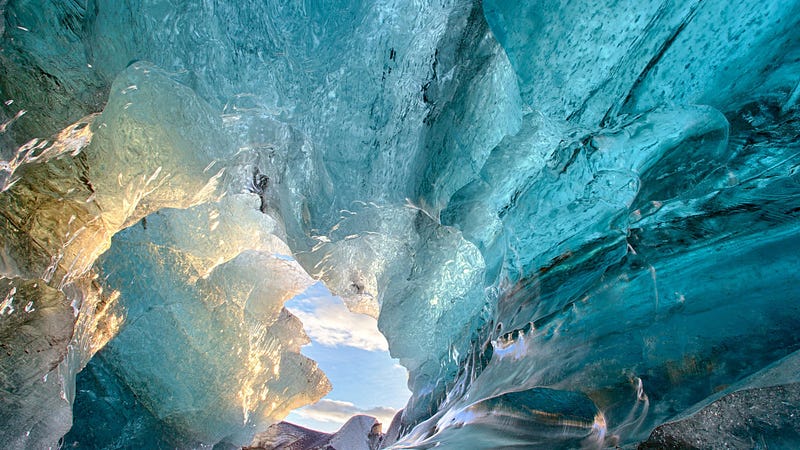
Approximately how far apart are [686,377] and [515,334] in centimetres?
97

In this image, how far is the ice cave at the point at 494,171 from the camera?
2143 mm

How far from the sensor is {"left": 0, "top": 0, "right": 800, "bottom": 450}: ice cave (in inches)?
84.4

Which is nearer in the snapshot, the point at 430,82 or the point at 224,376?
the point at 430,82

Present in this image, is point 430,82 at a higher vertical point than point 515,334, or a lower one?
higher

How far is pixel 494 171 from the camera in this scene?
2836mm

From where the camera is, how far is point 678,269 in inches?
94.8

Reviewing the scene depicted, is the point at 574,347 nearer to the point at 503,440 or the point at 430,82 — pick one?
the point at 503,440

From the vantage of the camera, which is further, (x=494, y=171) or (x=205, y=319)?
(x=205, y=319)

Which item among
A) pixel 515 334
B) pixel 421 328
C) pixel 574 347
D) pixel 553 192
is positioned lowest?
pixel 574 347

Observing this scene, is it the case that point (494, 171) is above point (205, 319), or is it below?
below

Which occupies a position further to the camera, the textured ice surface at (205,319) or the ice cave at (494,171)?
the textured ice surface at (205,319)

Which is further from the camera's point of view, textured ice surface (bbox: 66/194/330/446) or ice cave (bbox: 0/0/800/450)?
textured ice surface (bbox: 66/194/330/446)

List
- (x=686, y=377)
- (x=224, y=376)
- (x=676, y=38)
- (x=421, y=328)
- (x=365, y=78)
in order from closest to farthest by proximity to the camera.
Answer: (x=676, y=38) → (x=686, y=377) → (x=365, y=78) → (x=421, y=328) → (x=224, y=376)

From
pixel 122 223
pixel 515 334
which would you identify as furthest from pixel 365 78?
pixel 122 223
